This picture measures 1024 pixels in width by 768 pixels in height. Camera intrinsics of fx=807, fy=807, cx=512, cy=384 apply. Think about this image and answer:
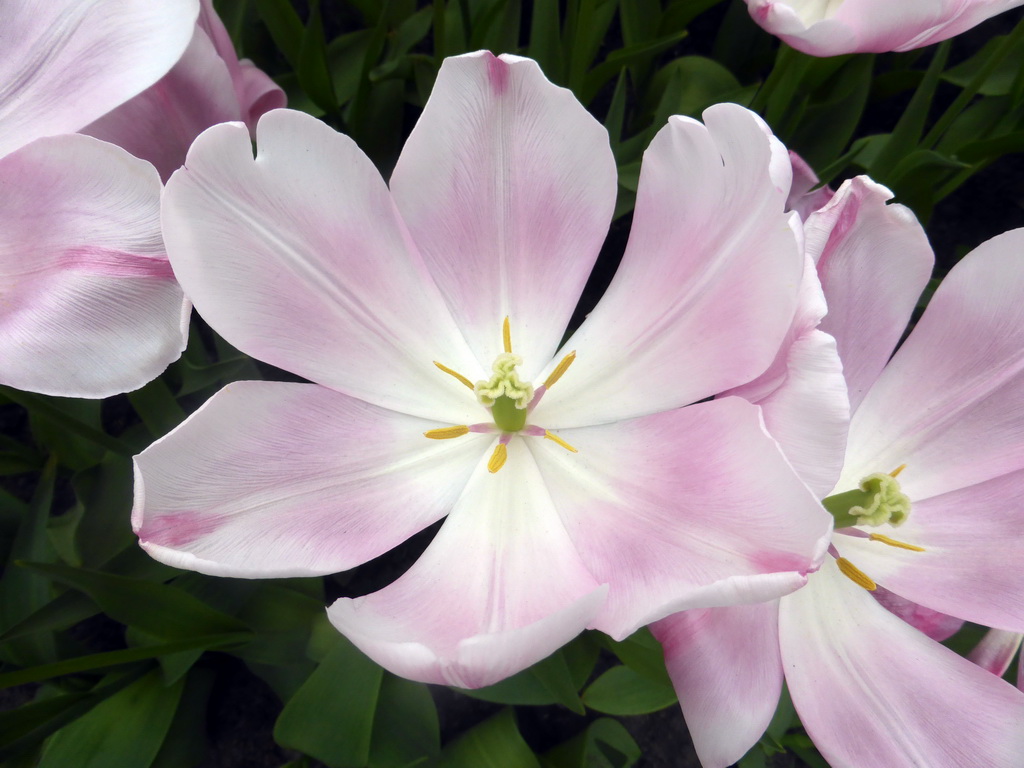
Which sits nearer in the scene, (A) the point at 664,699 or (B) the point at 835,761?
(B) the point at 835,761

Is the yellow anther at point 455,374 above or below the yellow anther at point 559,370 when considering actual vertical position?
below

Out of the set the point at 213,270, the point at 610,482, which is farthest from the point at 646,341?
the point at 213,270

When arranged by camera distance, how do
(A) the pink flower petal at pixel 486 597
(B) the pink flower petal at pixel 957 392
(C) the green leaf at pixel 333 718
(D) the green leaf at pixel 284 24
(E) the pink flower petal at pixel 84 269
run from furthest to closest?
(D) the green leaf at pixel 284 24
(C) the green leaf at pixel 333 718
(B) the pink flower petal at pixel 957 392
(E) the pink flower petal at pixel 84 269
(A) the pink flower petal at pixel 486 597

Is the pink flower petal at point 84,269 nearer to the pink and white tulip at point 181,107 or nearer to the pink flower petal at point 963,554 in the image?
the pink and white tulip at point 181,107

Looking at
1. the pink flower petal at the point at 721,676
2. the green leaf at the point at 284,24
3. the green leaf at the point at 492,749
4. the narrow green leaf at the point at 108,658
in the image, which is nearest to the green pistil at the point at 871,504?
the pink flower petal at the point at 721,676

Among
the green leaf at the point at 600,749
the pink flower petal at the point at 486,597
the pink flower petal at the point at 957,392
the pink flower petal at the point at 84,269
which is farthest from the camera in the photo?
the green leaf at the point at 600,749

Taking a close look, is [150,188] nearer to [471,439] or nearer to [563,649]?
[471,439]

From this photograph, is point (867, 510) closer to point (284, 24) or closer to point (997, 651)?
point (997, 651)

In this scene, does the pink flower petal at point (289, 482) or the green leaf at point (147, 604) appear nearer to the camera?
the pink flower petal at point (289, 482)
